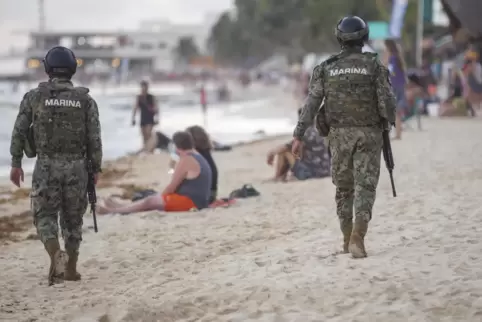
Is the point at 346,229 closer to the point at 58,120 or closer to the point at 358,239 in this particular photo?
the point at 358,239

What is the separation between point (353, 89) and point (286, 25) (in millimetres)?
91449

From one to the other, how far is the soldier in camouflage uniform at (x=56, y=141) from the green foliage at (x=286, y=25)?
30.4 m

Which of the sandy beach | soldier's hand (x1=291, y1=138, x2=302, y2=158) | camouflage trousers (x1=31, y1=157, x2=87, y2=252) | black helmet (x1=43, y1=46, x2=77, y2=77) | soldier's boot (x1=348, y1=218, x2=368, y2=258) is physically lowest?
the sandy beach

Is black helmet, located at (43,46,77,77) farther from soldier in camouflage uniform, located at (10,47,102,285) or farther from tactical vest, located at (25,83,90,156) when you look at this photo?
tactical vest, located at (25,83,90,156)

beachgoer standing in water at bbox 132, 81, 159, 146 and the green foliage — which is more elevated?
the green foliage

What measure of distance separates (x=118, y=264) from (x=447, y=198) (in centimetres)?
344

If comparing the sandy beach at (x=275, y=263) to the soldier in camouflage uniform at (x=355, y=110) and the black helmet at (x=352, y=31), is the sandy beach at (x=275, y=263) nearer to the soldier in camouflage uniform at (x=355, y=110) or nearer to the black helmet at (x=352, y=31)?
the soldier in camouflage uniform at (x=355, y=110)

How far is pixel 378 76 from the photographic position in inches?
243

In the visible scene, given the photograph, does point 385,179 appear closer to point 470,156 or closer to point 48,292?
point 470,156

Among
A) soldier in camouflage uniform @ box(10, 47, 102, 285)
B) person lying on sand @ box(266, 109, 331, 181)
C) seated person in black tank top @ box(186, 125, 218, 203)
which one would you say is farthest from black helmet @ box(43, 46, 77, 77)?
person lying on sand @ box(266, 109, 331, 181)

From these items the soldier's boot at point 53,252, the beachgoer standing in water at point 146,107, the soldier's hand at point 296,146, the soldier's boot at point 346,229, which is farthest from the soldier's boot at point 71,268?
the beachgoer standing in water at point 146,107

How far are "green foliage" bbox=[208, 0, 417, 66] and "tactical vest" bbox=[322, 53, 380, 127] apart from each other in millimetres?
30227

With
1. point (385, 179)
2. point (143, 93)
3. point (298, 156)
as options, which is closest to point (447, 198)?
point (385, 179)

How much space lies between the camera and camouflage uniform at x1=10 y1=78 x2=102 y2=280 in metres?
6.37
